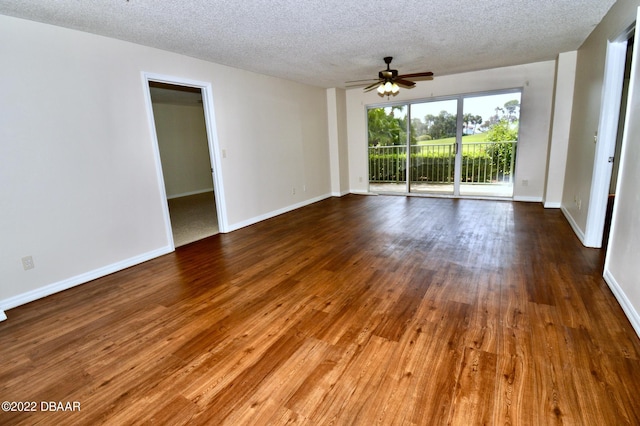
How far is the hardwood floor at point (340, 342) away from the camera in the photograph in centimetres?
149

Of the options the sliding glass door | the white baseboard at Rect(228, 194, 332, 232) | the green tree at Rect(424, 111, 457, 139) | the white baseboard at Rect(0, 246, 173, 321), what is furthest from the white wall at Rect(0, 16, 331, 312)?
the green tree at Rect(424, 111, 457, 139)

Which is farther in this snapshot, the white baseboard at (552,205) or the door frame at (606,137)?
the white baseboard at (552,205)

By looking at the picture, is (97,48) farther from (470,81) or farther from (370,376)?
(470,81)

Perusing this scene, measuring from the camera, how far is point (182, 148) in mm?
8250

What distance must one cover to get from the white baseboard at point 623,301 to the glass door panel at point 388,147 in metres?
4.63

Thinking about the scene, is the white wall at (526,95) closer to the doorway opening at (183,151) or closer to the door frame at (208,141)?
the door frame at (208,141)

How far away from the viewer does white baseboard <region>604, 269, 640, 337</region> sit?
1.94 meters

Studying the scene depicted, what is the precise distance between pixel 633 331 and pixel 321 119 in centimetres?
585

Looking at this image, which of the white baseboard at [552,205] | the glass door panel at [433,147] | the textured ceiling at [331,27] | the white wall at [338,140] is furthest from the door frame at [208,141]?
the white baseboard at [552,205]

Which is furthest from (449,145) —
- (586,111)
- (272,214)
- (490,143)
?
A: (272,214)

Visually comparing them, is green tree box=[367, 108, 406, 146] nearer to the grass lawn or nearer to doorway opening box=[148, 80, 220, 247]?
the grass lawn

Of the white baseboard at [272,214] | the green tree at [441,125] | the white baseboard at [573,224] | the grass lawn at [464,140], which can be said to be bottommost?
the white baseboard at [573,224]

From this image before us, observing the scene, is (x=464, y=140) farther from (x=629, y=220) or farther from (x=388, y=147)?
(x=629, y=220)

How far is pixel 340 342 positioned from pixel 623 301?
203 cm
